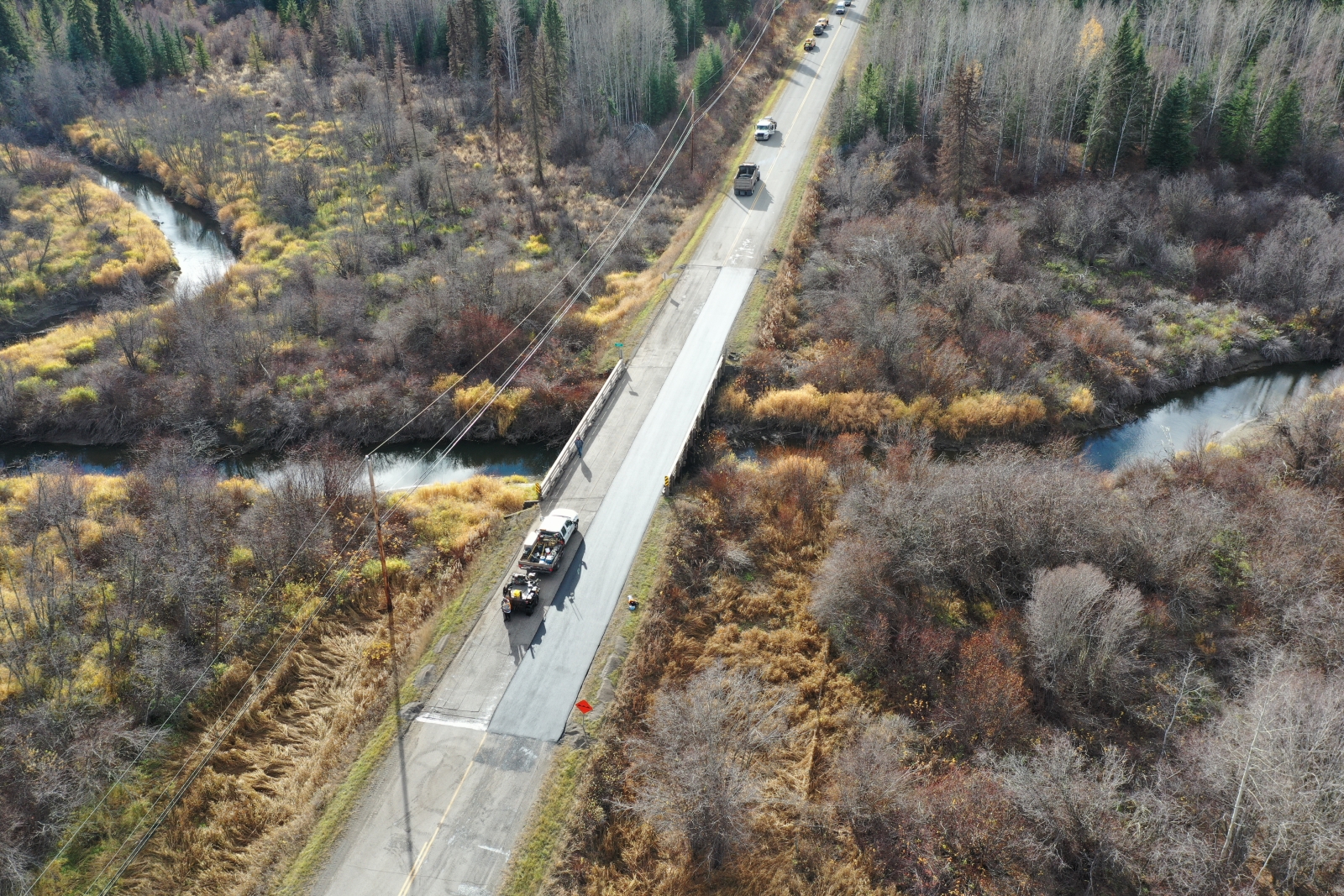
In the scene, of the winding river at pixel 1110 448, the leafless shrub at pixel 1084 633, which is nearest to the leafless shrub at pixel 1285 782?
the leafless shrub at pixel 1084 633

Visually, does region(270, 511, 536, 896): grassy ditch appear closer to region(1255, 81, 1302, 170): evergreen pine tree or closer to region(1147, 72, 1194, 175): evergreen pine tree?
region(1147, 72, 1194, 175): evergreen pine tree

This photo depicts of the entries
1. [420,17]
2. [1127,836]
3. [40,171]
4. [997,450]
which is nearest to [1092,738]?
[1127,836]

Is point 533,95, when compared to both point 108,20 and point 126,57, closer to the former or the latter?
point 126,57

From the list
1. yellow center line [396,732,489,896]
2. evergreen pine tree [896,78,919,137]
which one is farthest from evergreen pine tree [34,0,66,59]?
yellow center line [396,732,489,896]

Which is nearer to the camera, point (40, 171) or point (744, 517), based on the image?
point (744, 517)

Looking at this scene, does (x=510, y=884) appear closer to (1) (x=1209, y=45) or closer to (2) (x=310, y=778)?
(2) (x=310, y=778)

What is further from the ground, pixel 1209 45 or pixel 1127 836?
pixel 1209 45
